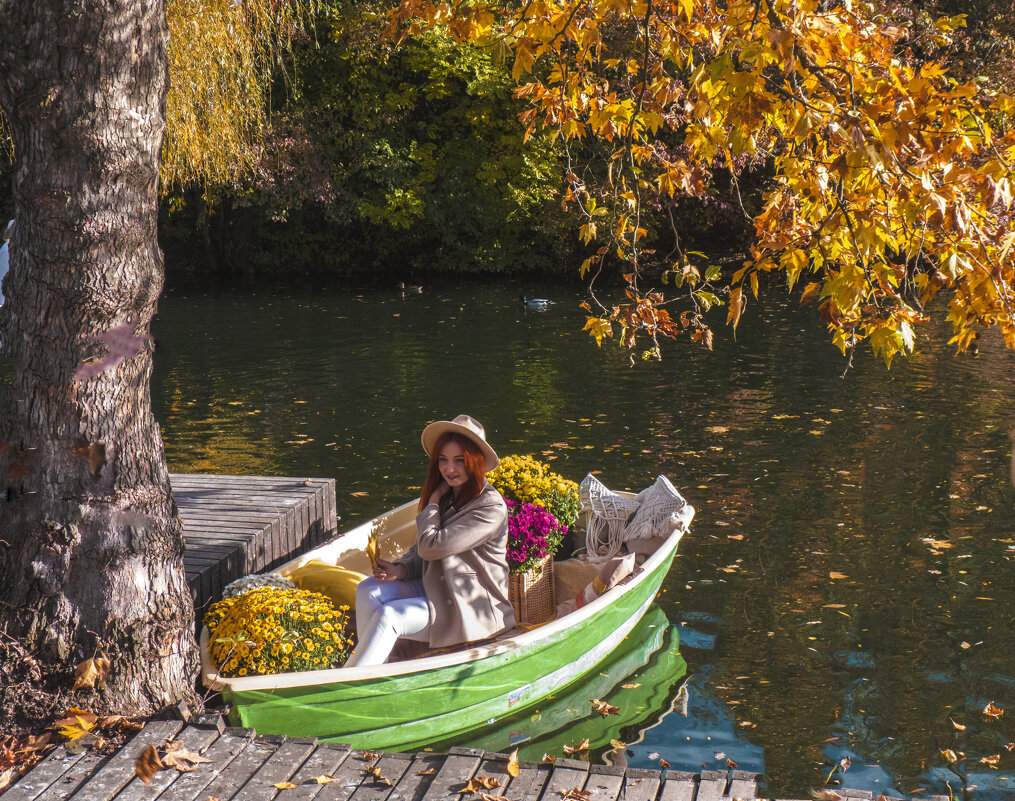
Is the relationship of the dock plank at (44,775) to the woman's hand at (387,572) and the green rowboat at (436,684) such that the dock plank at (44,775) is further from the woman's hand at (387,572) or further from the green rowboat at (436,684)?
the woman's hand at (387,572)

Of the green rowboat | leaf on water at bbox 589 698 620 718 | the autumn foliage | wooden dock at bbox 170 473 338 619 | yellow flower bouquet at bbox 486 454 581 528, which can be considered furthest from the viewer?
yellow flower bouquet at bbox 486 454 581 528

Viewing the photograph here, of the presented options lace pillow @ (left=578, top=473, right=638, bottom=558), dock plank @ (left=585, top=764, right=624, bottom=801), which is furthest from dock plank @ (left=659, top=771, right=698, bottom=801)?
lace pillow @ (left=578, top=473, right=638, bottom=558)

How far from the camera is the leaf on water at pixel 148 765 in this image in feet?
14.3

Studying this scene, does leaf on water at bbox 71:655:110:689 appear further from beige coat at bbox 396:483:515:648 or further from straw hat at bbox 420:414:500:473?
straw hat at bbox 420:414:500:473

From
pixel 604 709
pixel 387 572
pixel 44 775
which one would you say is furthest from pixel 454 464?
pixel 44 775

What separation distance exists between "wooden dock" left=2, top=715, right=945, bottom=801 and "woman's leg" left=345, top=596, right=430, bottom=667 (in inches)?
29.0

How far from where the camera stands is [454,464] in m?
5.76

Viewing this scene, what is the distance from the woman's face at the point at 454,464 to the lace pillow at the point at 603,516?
5.56 feet

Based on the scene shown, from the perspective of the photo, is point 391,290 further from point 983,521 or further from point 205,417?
point 983,521

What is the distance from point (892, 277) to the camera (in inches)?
168

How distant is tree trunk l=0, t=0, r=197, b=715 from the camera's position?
4.63 m

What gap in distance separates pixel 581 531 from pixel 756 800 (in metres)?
3.33

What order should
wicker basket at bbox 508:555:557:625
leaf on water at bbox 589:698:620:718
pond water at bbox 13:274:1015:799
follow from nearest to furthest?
1. pond water at bbox 13:274:1015:799
2. leaf on water at bbox 589:698:620:718
3. wicker basket at bbox 508:555:557:625

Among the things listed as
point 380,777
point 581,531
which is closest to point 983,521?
point 581,531
